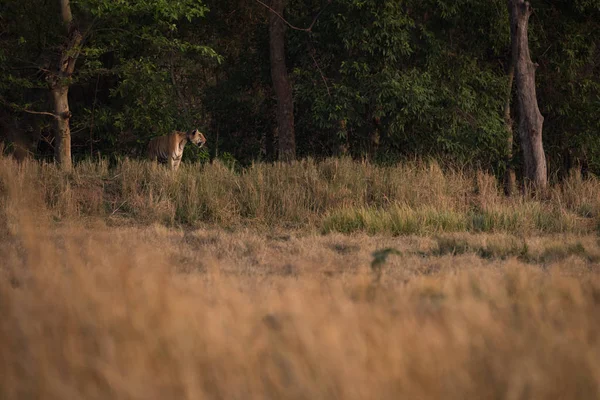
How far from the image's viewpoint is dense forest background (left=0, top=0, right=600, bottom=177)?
2003 centimetres

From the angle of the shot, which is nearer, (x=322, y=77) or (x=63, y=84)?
(x=63, y=84)

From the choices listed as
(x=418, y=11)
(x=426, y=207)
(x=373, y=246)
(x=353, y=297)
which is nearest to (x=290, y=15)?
(x=418, y=11)

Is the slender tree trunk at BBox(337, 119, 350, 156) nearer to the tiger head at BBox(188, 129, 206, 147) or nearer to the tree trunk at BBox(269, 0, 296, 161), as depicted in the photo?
the tree trunk at BBox(269, 0, 296, 161)

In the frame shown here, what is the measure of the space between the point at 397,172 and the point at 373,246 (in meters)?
5.02

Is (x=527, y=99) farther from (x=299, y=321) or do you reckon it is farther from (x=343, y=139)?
(x=299, y=321)

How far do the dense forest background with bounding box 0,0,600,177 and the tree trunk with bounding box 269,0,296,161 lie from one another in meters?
0.33

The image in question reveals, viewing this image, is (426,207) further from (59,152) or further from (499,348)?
(59,152)

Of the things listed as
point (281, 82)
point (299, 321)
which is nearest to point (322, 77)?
point (281, 82)

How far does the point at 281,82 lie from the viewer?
2275 cm

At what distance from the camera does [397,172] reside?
46.5 ft

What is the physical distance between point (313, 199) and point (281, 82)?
10.2m

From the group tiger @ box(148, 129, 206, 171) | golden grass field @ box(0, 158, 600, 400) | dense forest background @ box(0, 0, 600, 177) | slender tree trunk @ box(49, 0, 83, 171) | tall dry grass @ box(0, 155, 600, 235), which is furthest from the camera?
dense forest background @ box(0, 0, 600, 177)

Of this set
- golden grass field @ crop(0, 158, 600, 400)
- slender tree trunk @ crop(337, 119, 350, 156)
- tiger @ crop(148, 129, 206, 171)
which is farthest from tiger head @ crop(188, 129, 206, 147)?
golden grass field @ crop(0, 158, 600, 400)

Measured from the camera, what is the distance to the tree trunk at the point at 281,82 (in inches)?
880
